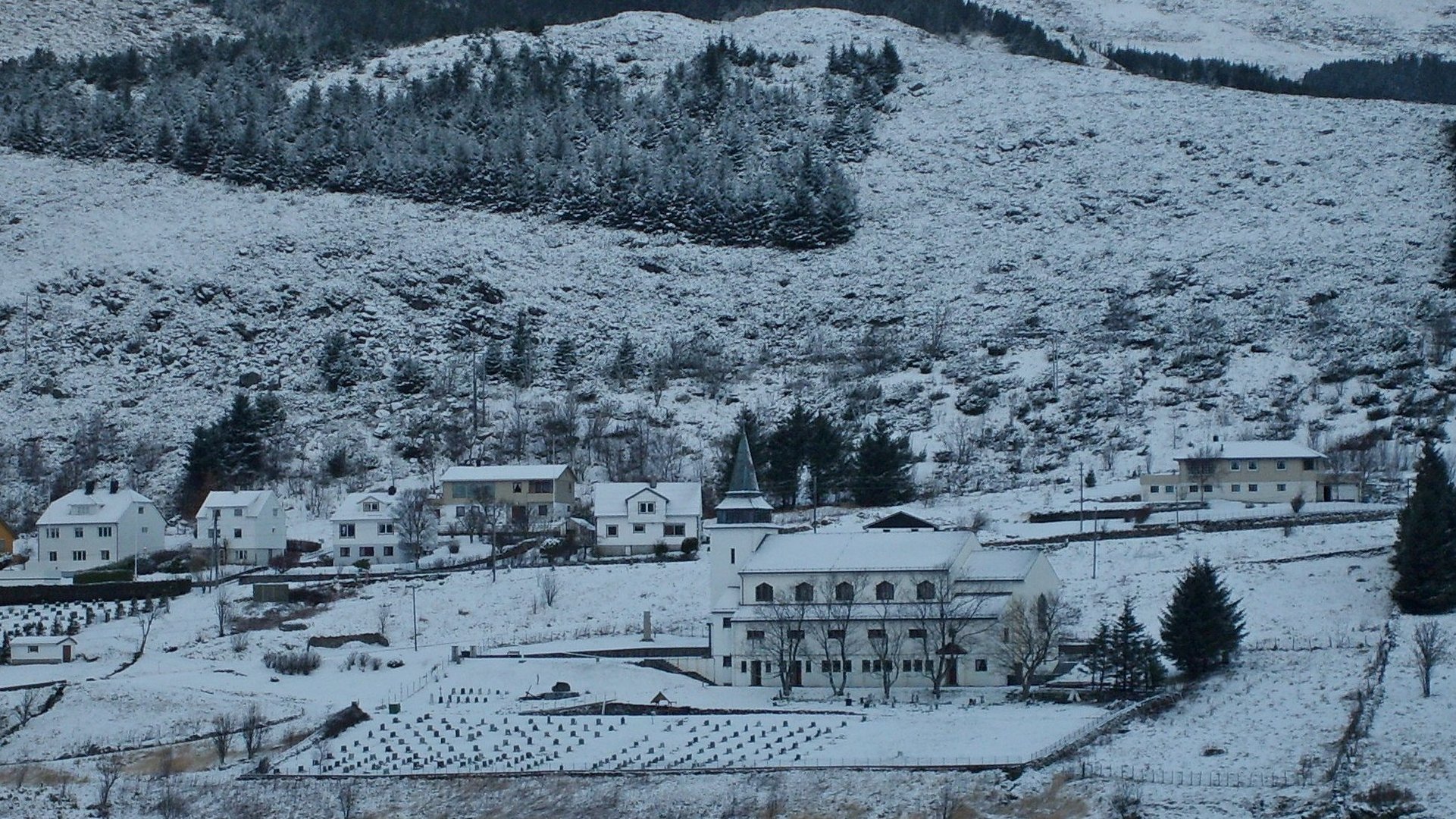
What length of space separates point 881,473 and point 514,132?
69651 mm

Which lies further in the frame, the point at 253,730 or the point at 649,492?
the point at 649,492

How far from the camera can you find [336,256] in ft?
411

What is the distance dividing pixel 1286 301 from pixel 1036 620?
→ 65.4 meters

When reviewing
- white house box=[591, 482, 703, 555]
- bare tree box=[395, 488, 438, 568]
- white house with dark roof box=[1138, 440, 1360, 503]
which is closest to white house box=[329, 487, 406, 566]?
bare tree box=[395, 488, 438, 568]

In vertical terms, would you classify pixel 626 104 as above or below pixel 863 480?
above

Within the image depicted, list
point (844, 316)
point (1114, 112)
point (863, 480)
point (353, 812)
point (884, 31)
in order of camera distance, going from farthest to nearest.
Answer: point (884, 31)
point (1114, 112)
point (844, 316)
point (863, 480)
point (353, 812)

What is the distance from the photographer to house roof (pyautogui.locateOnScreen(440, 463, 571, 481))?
84.1 meters

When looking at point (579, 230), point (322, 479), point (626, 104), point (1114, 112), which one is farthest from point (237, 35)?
point (322, 479)

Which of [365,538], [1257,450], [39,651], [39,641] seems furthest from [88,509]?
[1257,450]

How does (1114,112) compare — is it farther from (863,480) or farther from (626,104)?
(863,480)

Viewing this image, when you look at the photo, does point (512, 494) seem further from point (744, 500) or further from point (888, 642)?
point (888, 642)

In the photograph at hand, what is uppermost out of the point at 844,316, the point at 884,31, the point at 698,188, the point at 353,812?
the point at 884,31

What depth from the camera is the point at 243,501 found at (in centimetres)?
7912

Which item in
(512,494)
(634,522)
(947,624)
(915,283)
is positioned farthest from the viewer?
(915,283)
